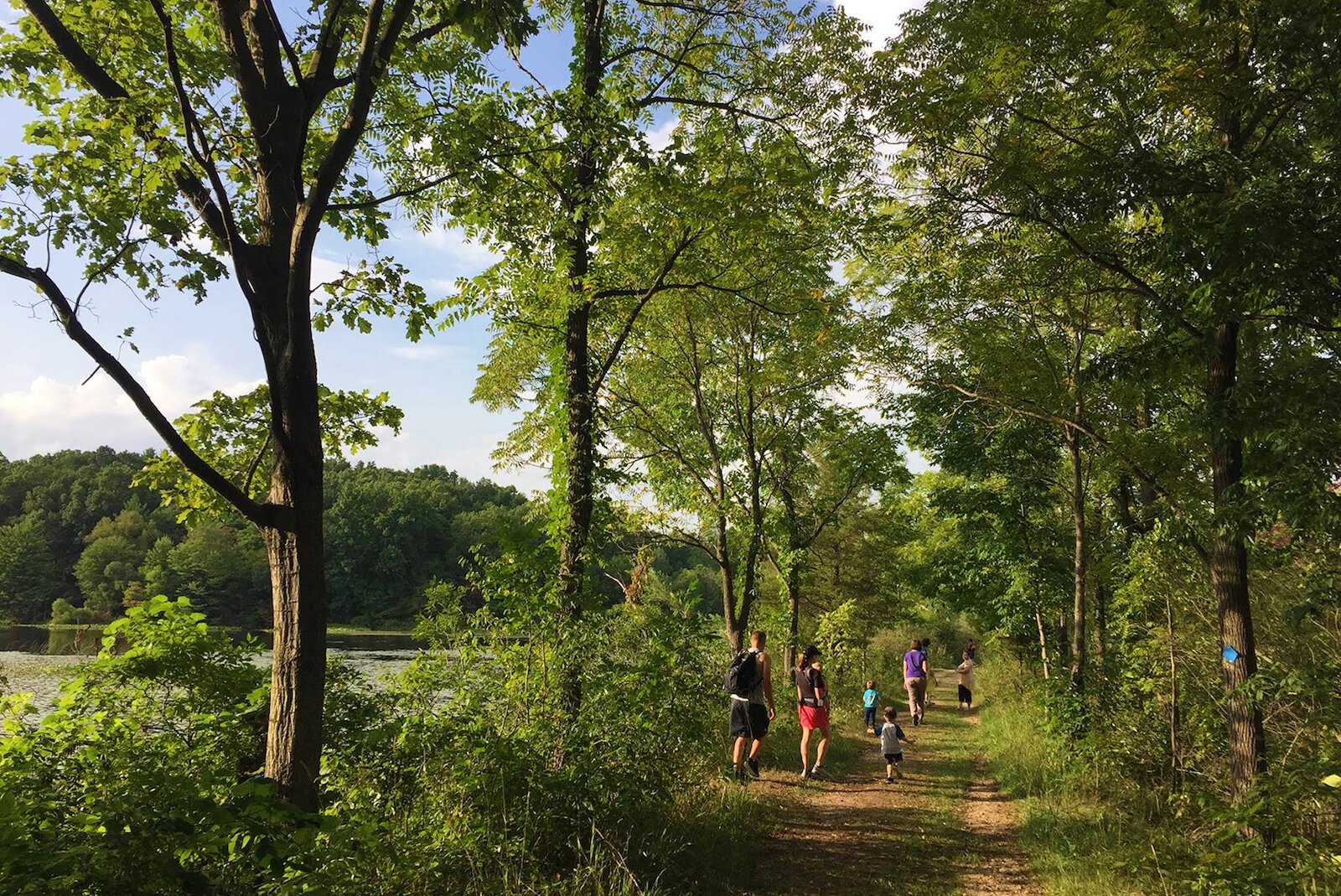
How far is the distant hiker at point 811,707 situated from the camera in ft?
31.9

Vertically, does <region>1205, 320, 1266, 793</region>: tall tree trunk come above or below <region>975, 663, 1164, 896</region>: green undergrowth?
above

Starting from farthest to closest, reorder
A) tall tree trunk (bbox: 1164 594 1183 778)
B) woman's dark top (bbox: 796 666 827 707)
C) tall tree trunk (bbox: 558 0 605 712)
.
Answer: woman's dark top (bbox: 796 666 827 707) → tall tree trunk (bbox: 1164 594 1183 778) → tall tree trunk (bbox: 558 0 605 712)

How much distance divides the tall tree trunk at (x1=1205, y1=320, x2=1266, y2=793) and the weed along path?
6.93 feet

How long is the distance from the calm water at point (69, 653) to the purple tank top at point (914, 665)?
34.4 ft

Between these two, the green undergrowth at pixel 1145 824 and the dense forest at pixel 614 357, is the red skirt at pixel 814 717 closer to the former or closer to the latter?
the dense forest at pixel 614 357

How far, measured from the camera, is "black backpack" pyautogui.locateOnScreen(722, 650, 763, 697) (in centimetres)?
826

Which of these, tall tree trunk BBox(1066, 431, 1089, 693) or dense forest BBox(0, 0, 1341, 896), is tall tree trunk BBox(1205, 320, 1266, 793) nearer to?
dense forest BBox(0, 0, 1341, 896)

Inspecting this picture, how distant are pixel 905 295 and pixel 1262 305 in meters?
6.52

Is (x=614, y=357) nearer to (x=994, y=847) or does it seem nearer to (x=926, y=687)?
(x=994, y=847)

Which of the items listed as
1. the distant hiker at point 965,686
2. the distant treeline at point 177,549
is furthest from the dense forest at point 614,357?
the distant treeline at point 177,549

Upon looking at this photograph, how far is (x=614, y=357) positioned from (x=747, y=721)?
474cm

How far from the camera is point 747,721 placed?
27.4 ft

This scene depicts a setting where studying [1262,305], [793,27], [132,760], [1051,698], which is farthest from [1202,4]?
[1051,698]

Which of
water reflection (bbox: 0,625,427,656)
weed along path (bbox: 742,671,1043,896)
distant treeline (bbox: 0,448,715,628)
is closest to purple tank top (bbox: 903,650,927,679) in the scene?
weed along path (bbox: 742,671,1043,896)
